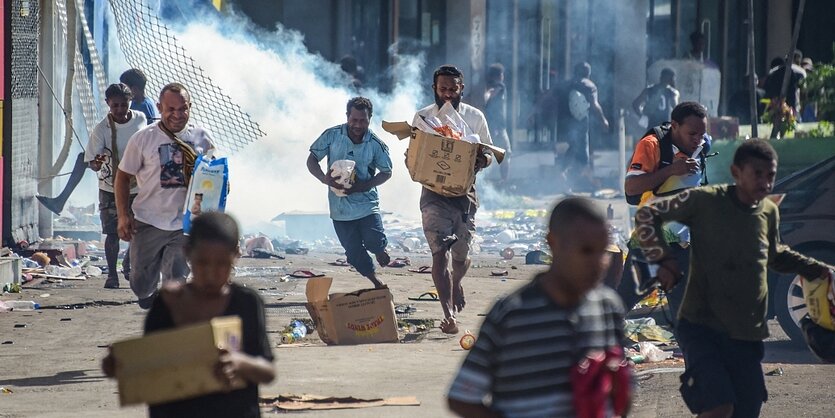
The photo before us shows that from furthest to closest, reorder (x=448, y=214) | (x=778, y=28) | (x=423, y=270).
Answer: (x=778, y=28), (x=423, y=270), (x=448, y=214)

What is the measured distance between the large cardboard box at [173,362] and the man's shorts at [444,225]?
5.93m

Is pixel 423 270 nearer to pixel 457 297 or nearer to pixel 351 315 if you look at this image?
pixel 457 297

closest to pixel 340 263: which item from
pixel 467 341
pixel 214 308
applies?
pixel 467 341

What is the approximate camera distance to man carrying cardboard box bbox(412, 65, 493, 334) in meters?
9.77

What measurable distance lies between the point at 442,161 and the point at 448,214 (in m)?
0.44

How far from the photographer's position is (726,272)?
18.3 ft

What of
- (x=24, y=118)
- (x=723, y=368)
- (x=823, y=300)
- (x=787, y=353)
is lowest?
(x=787, y=353)

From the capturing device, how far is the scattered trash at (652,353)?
8.73m

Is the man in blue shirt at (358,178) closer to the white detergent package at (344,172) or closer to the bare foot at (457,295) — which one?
the white detergent package at (344,172)

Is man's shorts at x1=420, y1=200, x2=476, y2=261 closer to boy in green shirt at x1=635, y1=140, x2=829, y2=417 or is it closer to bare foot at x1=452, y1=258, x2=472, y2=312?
bare foot at x1=452, y1=258, x2=472, y2=312

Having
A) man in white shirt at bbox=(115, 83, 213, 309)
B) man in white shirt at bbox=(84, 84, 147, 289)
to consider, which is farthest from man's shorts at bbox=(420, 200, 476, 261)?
man in white shirt at bbox=(84, 84, 147, 289)

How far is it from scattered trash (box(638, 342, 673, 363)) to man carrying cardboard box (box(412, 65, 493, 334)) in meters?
1.46

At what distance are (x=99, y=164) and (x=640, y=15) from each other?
13602 mm

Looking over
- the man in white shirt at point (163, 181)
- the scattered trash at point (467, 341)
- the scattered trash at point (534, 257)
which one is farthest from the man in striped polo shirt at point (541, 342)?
the scattered trash at point (534, 257)
